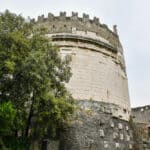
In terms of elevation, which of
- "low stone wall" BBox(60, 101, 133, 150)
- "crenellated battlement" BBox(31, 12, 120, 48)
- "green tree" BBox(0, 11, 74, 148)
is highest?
"crenellated battlement" BBox(31, 12, 120, 48)

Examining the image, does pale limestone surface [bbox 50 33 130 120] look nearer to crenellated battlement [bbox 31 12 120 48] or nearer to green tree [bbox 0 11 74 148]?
crenellated battlement [bbox 31 12 120 48]

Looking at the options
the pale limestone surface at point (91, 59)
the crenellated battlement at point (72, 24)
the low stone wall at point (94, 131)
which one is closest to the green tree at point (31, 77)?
the low stone wall at point (94, 131)

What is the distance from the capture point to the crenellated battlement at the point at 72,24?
19.0 metres

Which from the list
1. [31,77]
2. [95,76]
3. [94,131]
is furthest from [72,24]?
[31,77]

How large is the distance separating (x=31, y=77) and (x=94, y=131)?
4.89m

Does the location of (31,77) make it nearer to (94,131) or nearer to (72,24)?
(94,131)

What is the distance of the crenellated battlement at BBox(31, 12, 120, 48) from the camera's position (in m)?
19.0

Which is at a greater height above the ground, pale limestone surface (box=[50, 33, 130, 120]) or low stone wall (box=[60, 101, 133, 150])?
pale limestone surface (box=[50, 33, 130, 120])

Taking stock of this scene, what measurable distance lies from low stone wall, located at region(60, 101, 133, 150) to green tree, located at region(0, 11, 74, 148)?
1.25m

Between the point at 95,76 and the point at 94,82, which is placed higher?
the point at 95,76

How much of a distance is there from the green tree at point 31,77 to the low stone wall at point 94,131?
4.11ft

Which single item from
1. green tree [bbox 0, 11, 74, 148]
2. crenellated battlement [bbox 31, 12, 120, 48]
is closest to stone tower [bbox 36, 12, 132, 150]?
crenellated battlement [bbox 31, 12, 120, 48]

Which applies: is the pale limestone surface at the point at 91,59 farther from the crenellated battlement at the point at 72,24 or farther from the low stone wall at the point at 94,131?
the low stone wall at the point at 94,131

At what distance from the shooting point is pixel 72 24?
19234mm
